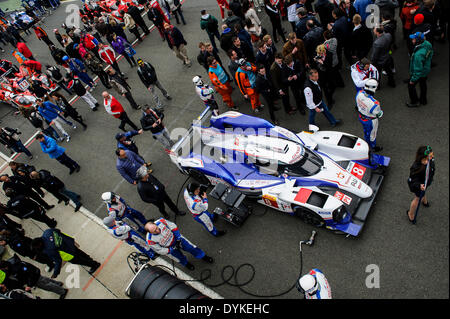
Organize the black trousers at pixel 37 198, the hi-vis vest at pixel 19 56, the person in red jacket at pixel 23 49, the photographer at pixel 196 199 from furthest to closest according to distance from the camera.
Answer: the person in red jacket at pixel 23 49, the hi-vis vest at pixel 19 56, the black trousers at pixel 37 198, the photographer at pixel 196 199

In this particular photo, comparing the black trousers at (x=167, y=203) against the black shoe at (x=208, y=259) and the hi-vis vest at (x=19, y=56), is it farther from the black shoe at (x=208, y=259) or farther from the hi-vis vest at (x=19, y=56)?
the hi-vis vest at (x=19, y=56)

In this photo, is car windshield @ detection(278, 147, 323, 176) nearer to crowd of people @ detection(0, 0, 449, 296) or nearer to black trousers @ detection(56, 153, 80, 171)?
crowd of people @ detection(0, 0, 449, 296)

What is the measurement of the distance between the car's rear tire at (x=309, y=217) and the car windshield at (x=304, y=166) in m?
0.74

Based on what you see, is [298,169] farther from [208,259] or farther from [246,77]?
[246,77]

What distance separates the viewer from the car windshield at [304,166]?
6289 millimetres

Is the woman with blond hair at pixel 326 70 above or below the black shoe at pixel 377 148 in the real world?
above

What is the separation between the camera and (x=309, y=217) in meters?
6.26

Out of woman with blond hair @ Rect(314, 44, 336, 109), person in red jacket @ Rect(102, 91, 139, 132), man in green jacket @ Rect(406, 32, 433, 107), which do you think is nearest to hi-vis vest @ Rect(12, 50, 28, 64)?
person in red jacket @ Rect(102, 91, 139, 132)

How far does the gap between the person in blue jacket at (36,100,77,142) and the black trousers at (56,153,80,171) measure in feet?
6.19

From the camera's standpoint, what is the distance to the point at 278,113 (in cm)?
925

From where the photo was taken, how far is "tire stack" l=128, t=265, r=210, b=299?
4703mm

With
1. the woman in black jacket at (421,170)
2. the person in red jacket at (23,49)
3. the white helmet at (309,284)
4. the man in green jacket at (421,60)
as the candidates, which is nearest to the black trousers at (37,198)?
the white helmet at (309,284)

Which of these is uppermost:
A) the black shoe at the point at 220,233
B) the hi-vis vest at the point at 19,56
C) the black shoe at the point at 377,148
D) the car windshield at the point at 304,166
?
the hi-vis vest at the point at 19,56

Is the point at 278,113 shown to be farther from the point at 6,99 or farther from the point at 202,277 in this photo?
the point at 6,99
